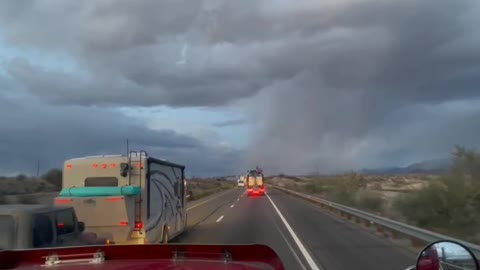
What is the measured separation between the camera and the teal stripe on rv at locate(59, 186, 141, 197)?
49.1ft

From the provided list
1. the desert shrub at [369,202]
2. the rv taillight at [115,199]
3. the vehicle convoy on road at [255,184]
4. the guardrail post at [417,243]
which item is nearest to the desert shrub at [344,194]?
the desert shrub at [369,202]

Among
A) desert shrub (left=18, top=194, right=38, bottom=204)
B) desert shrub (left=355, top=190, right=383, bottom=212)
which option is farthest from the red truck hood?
desert shrub (left=18, top=194, right=38, bottom=204)

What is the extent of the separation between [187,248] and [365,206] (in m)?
32.1

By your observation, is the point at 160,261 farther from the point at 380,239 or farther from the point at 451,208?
the point at 451,208

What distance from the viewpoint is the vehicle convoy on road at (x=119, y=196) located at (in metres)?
14.8

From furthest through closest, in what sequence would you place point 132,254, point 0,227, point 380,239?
point 380,239, point 0,227, point 132,254

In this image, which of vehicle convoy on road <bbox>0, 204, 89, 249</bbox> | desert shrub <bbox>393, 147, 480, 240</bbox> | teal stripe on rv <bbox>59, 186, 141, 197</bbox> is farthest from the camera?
desert shrub <bbox>393, 147, 480, 240</bbox>

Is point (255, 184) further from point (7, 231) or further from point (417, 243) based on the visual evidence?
point (7, 231)

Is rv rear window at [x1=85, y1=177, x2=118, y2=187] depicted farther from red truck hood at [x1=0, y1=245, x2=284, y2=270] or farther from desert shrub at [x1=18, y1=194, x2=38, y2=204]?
desert shrub at [x1=18, y1=194, x2=38, y2=204]

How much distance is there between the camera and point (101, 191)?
15125mm

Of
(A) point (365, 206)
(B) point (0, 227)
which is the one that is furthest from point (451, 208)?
(B) point (0, 227)

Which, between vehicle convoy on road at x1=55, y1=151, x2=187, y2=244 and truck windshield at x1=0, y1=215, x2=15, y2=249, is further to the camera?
vehicle convoy on road at x1=55, y1=151, x2=187, y2=244

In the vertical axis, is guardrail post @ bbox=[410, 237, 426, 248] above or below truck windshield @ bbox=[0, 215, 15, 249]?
below

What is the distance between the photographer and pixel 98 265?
4.79 meters
